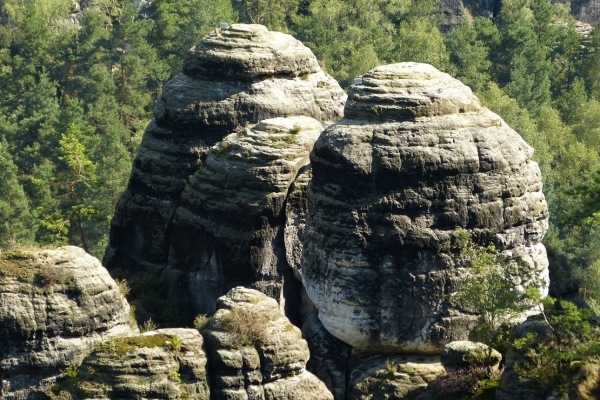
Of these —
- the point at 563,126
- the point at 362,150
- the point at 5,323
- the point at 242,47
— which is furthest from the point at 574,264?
the point at 5,323

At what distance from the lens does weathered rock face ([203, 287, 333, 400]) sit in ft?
125

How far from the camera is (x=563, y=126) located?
115375 mm

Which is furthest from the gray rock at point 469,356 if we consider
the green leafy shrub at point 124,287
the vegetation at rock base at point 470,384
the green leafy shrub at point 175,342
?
the green leafy shrub at point 124,287

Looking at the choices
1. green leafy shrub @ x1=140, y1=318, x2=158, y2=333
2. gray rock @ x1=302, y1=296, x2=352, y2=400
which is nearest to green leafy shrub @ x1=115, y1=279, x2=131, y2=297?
green leafy shrub @ x1=140, y1=318, x2=158, y2=333

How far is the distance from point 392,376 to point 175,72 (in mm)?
74385

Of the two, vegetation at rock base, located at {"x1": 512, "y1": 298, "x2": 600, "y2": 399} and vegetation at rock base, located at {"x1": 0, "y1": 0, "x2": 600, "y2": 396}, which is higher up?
vegetation at rock base, located at {"x1": 512, "y1": 298, "x2": 600, "y2": 399}

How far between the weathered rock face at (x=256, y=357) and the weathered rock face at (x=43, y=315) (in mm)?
3386

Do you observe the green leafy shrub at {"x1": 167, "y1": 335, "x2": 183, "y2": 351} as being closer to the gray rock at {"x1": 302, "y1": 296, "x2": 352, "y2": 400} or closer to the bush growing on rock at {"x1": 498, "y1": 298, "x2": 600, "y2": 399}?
the gray rock at {"x1": 302, "y1": 296, "x2": 352, "y2": 400}

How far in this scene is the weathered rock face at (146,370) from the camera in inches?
1452

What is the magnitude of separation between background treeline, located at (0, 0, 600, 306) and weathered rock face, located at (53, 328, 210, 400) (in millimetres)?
32325

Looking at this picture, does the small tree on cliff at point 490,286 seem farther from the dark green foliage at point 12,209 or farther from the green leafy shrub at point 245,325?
the dark green foliage at point 12,209

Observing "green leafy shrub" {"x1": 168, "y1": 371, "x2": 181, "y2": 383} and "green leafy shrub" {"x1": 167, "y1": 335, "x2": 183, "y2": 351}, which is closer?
"green leafy shrub" {"x1": 168, "y1": 371, "x2": 181, "y2": 383}

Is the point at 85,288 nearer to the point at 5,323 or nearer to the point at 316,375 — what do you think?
the point at 5,323

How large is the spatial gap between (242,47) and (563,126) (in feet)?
226
